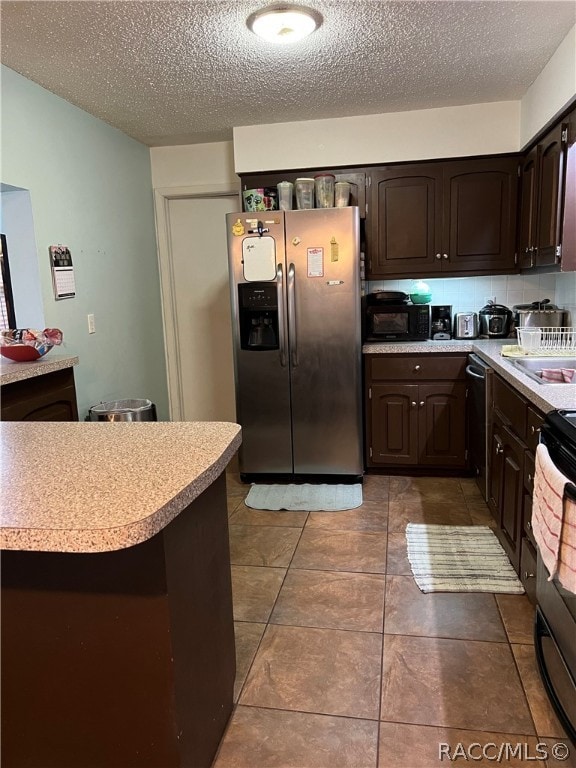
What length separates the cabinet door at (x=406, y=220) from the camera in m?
3.54

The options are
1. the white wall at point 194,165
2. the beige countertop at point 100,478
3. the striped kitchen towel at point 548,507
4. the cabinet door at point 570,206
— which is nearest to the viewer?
the beige countertop at point 100,478

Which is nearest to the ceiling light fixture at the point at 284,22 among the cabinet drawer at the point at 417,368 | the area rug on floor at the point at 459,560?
the cabinet drawer at the point at 417,368

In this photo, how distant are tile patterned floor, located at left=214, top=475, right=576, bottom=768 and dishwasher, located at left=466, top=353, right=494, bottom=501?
0.68 meters

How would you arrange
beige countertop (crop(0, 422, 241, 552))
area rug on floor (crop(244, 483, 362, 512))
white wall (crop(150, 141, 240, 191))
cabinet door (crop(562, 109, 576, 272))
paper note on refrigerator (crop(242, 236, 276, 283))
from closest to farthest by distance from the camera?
beige countertop (crop(0, 422, 241, 552)) → cabinet door (crop(562, 109, 576, 272)) → area rug on floor (crop(244, 483, 362, 512)) → paper note on refrigerator (crop(242, 236, 276, 283)) → white wall (crop(150, 141, 240, 191))

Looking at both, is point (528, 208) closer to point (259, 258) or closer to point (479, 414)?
point (479, 414)

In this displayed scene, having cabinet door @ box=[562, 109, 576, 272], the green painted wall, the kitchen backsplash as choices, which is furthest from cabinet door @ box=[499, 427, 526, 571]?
the green painted wall

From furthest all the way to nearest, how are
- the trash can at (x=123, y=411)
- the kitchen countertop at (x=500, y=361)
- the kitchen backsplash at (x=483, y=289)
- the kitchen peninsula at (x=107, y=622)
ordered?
the kitchen backsplash at (x=483, y=289) < the trash can at (x=123, y=411) < the kitchen countertop at (x=500, y=361) < the kitchen peninsula at (x=107, y=622)

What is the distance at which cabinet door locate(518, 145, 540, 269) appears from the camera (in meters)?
3.13

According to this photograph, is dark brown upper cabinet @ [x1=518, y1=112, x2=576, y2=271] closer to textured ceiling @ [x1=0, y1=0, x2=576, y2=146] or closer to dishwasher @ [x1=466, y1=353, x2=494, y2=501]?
textured ceiling @ [x1=0, y1=0, x2=576, y2=146]

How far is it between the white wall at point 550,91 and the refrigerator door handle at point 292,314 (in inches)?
61.5

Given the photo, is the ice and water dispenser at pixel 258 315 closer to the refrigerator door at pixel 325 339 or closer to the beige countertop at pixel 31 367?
the refrigerator door at pixel 325 339

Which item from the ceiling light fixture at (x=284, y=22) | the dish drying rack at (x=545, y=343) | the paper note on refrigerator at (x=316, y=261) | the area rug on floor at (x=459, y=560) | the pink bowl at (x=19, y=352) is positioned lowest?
the area rug on floor at (x=459, y=560)

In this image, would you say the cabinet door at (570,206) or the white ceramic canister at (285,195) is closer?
the cabinet door at (570,206)

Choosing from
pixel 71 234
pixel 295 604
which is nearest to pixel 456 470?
pixel 295 604
